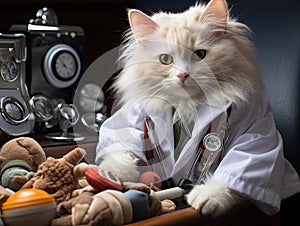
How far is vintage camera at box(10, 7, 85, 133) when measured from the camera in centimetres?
154

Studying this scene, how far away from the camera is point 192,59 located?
3.18 ft

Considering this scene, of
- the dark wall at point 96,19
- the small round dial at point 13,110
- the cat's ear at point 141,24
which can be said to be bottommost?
the small round dial at point 13,110

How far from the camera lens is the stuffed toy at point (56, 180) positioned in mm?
730

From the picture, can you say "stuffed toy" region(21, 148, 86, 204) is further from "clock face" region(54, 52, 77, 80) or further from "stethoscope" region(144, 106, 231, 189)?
"clock face" region(54, 52, 77, 80)

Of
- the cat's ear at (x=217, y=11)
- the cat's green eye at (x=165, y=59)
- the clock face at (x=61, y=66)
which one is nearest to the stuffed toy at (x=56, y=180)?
the cat's green eye at (x=165, y=59)

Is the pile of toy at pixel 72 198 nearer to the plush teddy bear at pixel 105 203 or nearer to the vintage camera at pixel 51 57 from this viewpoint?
the plush teddy bear at pixel 105 203

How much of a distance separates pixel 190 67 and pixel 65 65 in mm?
765

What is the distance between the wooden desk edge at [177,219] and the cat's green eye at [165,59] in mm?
332

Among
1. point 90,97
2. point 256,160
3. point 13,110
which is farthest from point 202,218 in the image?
point 90,97

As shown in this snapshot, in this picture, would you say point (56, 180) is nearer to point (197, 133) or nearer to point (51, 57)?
point (197, 133)

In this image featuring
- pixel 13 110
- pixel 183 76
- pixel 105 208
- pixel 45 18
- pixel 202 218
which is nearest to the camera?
pixel 105 208

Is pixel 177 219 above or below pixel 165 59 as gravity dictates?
below

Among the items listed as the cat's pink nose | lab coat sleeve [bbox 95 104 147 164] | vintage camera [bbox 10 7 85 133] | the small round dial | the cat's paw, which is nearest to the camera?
the cat's paw

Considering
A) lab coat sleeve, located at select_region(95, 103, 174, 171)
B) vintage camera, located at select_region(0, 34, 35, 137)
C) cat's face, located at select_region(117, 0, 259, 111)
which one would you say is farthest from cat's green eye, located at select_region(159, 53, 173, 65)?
vintage camera, located at select_region(0, 34, 35, 137)
